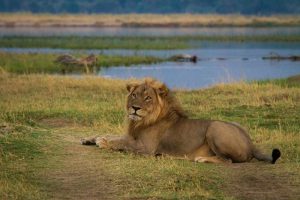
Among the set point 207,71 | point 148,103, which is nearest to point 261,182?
point 148,103

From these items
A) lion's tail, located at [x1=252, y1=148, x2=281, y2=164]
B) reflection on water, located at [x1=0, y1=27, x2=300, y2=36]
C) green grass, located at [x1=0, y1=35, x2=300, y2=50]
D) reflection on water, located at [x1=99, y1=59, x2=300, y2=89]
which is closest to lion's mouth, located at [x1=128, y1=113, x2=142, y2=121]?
lion's tail, located at [x1=252, y1=148, x2=281, y2=164]

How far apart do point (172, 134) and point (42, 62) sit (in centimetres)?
2596

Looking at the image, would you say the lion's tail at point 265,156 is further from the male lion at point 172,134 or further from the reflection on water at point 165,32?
the reflection on water at point 165,32

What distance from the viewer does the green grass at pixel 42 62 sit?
110 ft

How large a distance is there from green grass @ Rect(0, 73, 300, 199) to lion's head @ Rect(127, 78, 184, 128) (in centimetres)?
51

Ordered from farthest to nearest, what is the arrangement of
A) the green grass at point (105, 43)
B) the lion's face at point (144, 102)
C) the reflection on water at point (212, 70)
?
the green grass at point (105, 43) → the reflection on water at point (212, 70) → the lion's face at point (144, 102)

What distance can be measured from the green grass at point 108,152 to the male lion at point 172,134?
25 cm

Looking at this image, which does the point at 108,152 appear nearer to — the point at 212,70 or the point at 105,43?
the point at 212,70

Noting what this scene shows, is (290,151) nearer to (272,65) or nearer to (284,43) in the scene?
(272,65)

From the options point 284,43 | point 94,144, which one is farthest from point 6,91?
point 284,43

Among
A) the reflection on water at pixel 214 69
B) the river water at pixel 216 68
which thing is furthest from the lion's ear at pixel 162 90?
the reflection on water at pixel 214 69

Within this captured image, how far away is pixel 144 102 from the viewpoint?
1069cm

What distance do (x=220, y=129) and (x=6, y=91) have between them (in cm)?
1089

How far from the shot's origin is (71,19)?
109 meters
